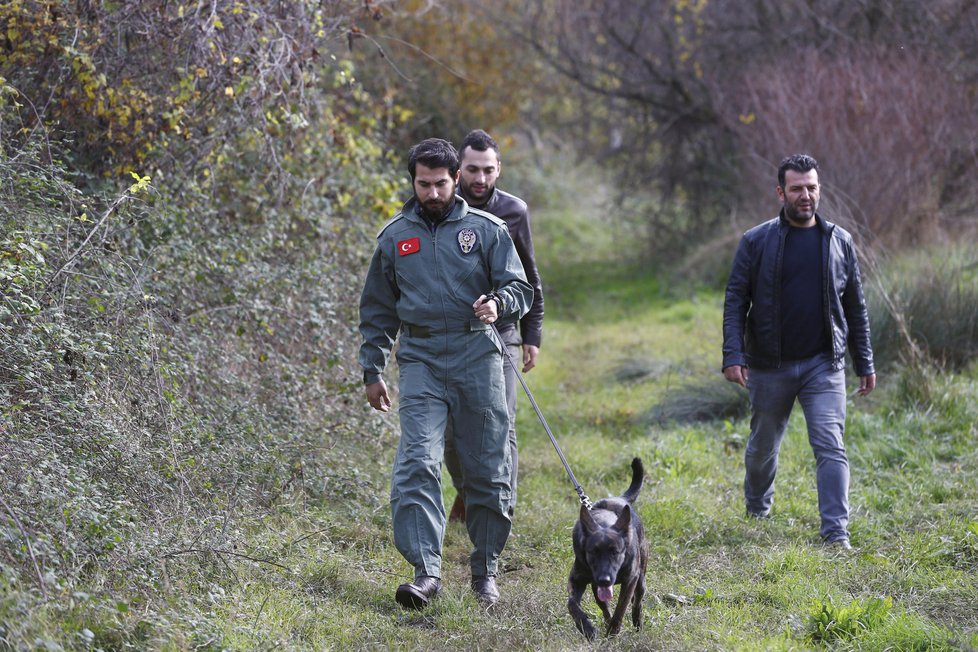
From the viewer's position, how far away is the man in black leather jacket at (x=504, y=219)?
20.5 feet

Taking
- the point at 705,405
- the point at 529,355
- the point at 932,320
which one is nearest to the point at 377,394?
the point at 529,355

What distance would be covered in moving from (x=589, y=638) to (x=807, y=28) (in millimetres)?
13356

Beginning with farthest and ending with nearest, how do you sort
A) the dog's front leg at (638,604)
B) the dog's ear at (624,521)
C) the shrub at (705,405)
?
the shrub at (705,405)
the dog's front leg at (638,604)
the dog's ear at (624,521)

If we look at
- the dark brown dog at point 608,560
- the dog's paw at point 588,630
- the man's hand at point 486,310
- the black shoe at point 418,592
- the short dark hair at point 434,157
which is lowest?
the dog's paw at point 588,630

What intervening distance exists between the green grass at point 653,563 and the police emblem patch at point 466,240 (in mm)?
1639

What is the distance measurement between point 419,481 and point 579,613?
0.97 metres

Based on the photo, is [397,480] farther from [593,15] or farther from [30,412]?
[593,15]

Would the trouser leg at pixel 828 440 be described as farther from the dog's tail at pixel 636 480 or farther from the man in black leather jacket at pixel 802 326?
the dog's tail at pixel 636 480

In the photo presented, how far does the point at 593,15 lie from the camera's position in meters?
18.3

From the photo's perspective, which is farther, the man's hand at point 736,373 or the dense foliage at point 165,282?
the man's hand at point 736,373

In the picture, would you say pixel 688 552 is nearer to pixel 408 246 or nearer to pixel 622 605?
pixel 622 605

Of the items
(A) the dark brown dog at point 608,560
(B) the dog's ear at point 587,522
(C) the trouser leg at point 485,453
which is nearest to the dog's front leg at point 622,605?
(A) the dark brown dog at point 608,560

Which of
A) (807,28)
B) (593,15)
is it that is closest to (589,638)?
(807,28)

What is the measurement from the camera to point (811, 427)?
20.6 feet
